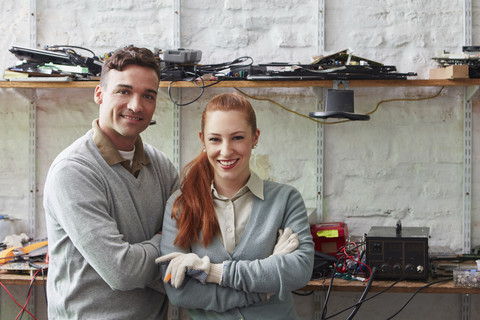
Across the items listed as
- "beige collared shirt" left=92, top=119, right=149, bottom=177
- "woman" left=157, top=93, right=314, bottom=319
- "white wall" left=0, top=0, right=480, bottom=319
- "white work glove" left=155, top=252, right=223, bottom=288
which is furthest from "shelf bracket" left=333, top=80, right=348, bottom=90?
"white work glove" left=155, top=252, right=223, bottom=288

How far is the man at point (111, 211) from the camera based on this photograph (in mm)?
1837

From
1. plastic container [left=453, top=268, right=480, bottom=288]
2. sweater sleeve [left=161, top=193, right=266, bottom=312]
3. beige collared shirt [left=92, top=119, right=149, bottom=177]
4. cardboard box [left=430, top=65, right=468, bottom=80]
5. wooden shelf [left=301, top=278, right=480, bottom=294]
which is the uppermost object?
cardboard box [left=430, top=65, right=468, bottom=80]

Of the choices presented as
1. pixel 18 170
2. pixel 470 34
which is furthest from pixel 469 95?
pixel 18 170

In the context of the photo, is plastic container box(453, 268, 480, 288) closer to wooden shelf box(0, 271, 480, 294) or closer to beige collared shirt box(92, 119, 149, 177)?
wooden shelf box(0, 271, 480, 294)

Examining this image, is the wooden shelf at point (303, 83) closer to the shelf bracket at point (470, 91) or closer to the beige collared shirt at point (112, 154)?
the shelf bracket at point (470, 91)

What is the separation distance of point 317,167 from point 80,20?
1.66 m

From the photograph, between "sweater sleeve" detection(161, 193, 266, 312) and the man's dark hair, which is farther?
the man's dark hair

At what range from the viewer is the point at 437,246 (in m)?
3.18

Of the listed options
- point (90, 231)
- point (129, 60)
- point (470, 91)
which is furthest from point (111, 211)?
point (470, 91)

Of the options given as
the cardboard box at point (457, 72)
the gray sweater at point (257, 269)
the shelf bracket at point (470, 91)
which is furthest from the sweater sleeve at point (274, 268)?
the shelf bracket at point (470, 91)

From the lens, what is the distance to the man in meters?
1.84

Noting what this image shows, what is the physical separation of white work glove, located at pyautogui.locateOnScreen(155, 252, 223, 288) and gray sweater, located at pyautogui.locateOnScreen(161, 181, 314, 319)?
3 cm

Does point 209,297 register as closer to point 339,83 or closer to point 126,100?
point 126,100

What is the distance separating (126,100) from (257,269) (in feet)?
2.57
